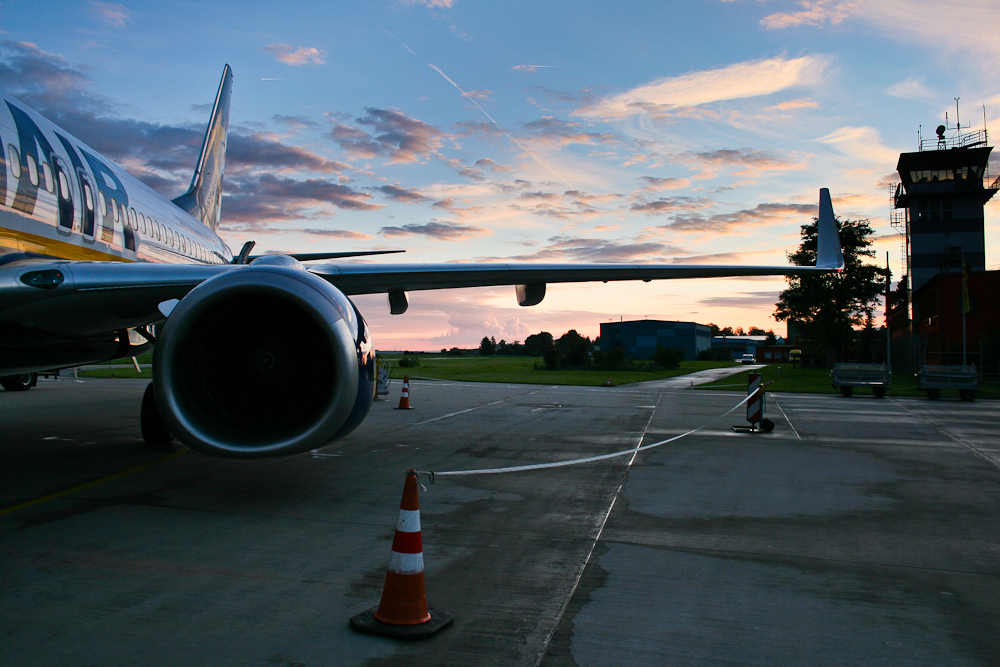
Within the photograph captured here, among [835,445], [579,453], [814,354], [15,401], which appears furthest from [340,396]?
[814,354]

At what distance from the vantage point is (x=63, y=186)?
19.5ft

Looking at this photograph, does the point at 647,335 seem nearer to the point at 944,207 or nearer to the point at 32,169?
the point at 944,207

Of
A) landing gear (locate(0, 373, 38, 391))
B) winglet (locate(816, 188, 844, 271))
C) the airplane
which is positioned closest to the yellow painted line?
the airplane

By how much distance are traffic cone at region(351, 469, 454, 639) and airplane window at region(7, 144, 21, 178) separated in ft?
14.2

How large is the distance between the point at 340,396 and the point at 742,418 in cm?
1097

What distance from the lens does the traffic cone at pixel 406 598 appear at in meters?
3.17

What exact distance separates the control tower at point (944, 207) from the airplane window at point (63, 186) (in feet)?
191

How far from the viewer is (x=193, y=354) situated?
5.24 m

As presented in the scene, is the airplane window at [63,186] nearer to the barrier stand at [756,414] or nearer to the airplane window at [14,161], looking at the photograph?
the airplane window at [14,161]

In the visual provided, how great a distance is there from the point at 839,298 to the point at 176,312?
59662 millimetres

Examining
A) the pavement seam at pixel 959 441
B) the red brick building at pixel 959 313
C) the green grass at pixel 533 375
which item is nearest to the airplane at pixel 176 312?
the pavement seam at pixel 959 441

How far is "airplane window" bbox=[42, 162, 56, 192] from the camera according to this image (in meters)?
5.65

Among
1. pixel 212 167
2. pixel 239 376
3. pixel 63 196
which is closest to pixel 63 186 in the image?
pixel 63 196

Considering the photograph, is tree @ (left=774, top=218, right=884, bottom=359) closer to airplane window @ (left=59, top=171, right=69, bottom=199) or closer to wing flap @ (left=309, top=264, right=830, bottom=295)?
wing flap @ (left=309, top=264, right=830, bottom=295)
